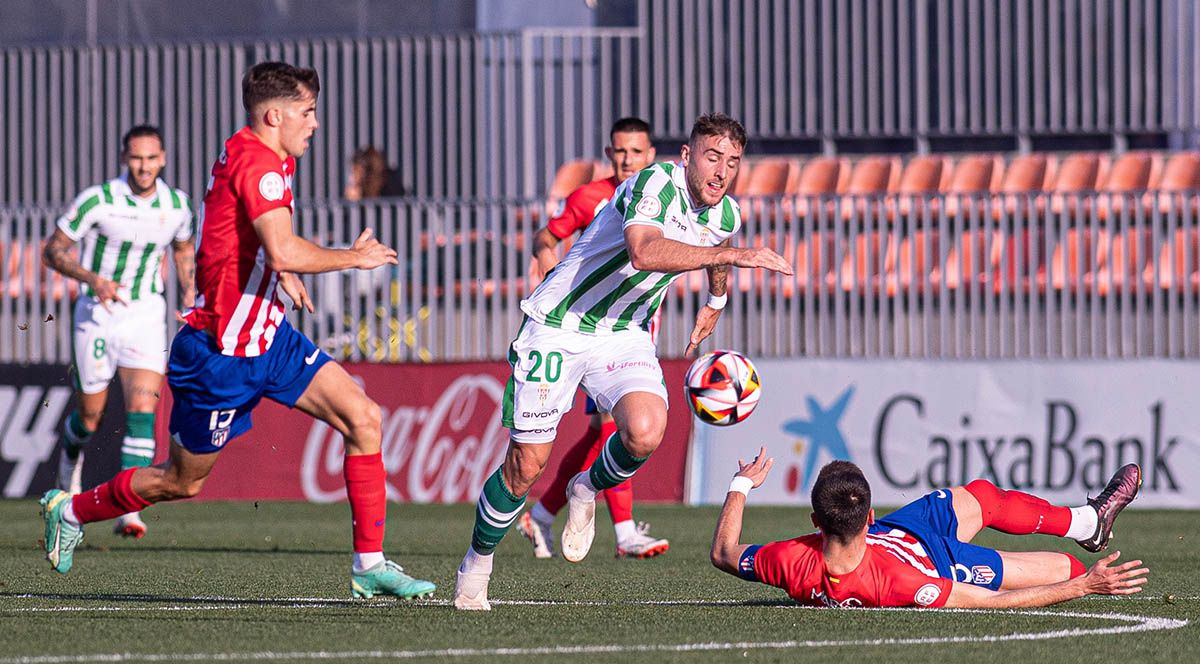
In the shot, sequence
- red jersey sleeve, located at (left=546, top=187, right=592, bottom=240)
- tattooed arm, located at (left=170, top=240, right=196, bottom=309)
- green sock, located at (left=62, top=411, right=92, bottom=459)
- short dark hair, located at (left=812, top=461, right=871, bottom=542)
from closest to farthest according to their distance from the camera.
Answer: short dark hair, located at (left=812, top=461, right=871, bottom=542), red jersey sleeve, located at (left=546, top=187, right=592, bottom=240), tattooed arm, located at (left=170, top=240, right=196, bottom=309), green sock, located at (left=62, top=411, right=92, bottom=459)

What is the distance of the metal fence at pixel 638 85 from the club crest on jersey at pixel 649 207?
44.9 ft

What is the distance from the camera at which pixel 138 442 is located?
1080 cm

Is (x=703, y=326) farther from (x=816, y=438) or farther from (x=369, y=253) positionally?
(x=816, y=438)

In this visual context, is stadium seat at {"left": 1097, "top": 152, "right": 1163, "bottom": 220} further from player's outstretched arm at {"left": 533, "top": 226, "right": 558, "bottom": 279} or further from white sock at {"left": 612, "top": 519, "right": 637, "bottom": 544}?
white sock at {"left": 612, "top": 519, "right": 637, "bottom": 544}

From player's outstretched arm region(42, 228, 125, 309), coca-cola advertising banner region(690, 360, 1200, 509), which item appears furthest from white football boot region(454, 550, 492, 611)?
coca-cola advertising banner region(690, 360, 1200, 509)

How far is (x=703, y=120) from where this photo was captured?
7207 millimetres

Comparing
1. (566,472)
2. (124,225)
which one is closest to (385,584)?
(566,472)

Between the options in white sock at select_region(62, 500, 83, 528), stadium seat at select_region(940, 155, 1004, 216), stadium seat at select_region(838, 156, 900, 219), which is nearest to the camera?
white sock at select_region(62, 500, 83, 528)

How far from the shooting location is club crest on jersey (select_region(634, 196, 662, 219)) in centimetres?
700

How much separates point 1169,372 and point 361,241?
928 cm

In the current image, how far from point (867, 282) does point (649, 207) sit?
353 inches

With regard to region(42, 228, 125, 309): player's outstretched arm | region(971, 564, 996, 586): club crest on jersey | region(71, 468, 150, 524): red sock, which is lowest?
region(971, 564, 996, 586): club crest on jersey

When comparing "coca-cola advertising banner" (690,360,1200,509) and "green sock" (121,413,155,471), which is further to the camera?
"coca-cola advertising banner" (690,360,1200,509)

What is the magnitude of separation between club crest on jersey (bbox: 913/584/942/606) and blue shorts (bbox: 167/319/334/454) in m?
2.26
